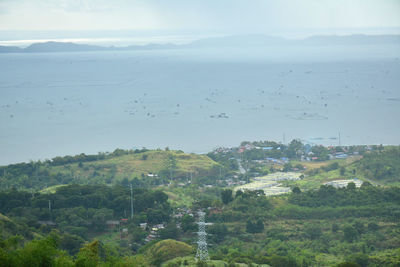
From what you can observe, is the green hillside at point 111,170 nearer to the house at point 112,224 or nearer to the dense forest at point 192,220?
the dense forest at point 192,220

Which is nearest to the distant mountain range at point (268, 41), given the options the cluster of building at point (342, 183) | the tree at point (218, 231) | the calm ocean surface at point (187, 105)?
the calm ocean surface at point (187, 105)

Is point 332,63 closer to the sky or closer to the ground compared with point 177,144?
closer to the sky

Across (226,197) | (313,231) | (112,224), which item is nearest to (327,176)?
(226,197)

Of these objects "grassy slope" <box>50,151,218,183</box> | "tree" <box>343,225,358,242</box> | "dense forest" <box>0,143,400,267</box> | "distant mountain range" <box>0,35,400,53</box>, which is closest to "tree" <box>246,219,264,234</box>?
"dense forest" <box>0,143,400,267</box>

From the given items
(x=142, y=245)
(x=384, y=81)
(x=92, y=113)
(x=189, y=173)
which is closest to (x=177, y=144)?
(x=189, y=173)

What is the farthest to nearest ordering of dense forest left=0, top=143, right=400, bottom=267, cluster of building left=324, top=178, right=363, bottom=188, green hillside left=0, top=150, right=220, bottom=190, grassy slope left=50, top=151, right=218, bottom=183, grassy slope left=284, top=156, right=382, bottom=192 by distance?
grassy slope left=50, top=151, right=218, bottom=183 < green hillside left=0, top=150, right=220, bottom=190 < grassy slope left=284, top=156, right=382, bottom=192 < cluster of building left=324, top=178, right=363, bottom=188 < dense forest left=0, top=143, right=400, bottom=267

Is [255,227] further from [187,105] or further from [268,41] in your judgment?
[268,41]

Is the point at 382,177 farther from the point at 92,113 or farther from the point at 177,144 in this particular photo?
the point at 92,113

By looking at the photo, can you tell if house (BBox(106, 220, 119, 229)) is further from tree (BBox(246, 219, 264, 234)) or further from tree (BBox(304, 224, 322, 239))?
tree (BBox(304, 224, 322, 239))
